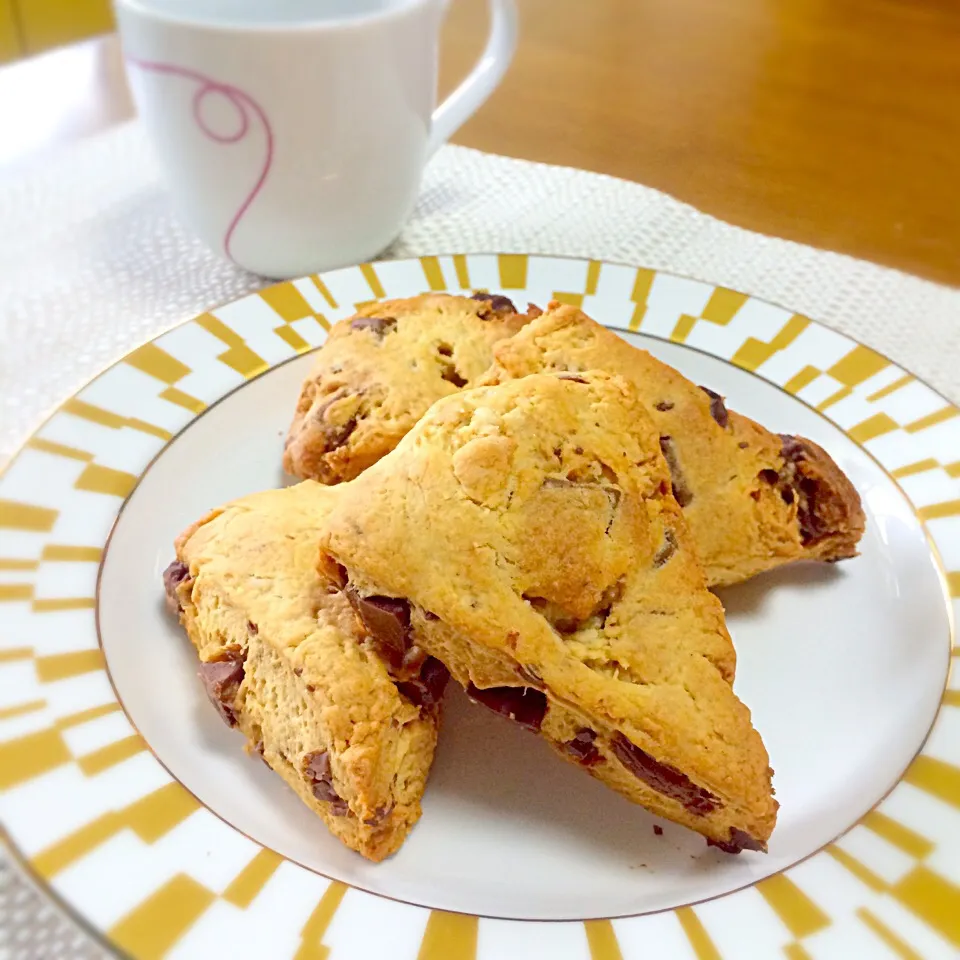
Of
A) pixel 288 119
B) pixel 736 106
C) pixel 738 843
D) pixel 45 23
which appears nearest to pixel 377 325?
pixel 288 119

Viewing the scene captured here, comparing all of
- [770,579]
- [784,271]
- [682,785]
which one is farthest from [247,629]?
[784,271]

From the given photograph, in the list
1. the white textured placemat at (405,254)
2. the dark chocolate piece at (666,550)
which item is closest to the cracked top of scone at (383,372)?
the dark chocolate piece at (666,550)

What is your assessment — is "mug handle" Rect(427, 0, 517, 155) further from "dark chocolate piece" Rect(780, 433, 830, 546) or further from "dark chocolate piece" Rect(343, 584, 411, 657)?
"dark chocolate piece" Rect(343, 584, 411, 657)

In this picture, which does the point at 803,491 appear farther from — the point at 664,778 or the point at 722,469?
the point at 664,778

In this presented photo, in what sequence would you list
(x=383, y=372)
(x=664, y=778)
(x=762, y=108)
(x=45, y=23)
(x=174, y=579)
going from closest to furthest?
(x=664, y=778)
(x=174, y=579)
(x=383, y=372)
(x=762, y=108)
(x=45, y=23)

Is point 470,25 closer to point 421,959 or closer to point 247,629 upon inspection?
point 247,629
